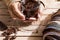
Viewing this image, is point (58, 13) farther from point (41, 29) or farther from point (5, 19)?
point (5, 19)

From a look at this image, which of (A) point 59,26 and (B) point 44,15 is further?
(B) point 44,15

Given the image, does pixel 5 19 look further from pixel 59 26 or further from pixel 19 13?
pixel 59 26

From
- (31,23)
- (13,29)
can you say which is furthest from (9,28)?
(31,23)

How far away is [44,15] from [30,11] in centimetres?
9

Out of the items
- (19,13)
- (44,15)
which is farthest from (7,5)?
(44,15)

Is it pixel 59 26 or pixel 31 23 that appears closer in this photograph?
pixel 59 26

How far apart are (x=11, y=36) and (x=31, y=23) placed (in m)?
0.13

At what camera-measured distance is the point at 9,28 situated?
0.98 m

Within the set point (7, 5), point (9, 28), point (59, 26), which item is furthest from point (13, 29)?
point (59, 26)

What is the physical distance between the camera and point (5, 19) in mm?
1004

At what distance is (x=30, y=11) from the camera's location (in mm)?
958

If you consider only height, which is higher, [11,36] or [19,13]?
[19,13]

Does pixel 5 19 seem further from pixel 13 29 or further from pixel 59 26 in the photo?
pixel 59 26

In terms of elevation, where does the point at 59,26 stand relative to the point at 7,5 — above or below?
below
